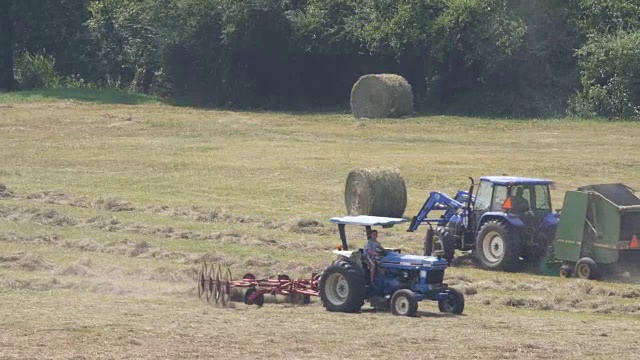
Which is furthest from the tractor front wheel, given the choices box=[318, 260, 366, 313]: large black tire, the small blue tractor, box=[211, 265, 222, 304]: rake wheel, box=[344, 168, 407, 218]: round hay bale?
box=[344, 168, 407, 218]: round hay bale

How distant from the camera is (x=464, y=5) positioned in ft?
174

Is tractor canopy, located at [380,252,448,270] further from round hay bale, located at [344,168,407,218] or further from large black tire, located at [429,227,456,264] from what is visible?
round hay bale, located at [344,168,407,218]

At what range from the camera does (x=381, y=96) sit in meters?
49.4

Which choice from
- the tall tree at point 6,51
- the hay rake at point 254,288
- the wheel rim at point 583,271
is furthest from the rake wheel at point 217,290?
the tall tree at point 6,51

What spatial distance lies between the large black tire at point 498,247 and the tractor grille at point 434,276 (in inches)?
185

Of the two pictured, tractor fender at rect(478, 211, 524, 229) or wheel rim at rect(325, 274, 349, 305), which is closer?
wheel rim at rect(325, 274, 349, 305)

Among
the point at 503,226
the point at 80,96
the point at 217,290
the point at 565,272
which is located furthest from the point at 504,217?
the point at 80,96

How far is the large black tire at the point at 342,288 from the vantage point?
1819 centimetres

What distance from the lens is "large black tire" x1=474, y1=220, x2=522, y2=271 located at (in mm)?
22938

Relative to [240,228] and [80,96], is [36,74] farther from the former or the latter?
[240,228]

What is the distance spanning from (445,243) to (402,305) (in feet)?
19.4

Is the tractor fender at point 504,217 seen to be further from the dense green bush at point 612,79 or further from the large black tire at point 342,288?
the dense green bush at point 612,79

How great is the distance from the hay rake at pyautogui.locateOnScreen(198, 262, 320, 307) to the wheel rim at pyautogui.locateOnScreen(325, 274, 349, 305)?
0.51 meters

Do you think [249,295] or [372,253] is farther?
[249,295]
